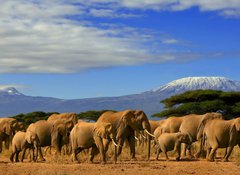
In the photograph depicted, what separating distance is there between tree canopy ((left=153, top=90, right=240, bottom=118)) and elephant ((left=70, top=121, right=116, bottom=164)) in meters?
28.9

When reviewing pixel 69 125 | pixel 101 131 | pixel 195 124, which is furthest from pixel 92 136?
pixel 195 124

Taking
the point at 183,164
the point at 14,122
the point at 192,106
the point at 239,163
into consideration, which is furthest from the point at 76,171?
the point at 192,106

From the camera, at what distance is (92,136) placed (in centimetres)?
2189

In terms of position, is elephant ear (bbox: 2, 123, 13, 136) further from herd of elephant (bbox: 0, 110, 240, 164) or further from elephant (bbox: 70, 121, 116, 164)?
elephant (bbox: 70, 121, 116, 164)

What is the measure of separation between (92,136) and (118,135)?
1948 millimetres

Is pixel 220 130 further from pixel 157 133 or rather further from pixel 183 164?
pixel 157 133

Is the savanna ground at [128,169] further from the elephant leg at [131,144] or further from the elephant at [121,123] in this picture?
the elephant leg at [131,144]

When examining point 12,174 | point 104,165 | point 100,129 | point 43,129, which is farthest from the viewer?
point 43,129

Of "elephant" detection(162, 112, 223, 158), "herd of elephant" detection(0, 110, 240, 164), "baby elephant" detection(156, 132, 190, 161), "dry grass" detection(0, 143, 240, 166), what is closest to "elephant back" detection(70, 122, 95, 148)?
"herd of elephant" detection(0, 110, 240, 164)

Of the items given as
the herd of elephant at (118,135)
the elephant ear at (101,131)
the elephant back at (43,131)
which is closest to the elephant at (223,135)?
the herd of elephant at (118,135)

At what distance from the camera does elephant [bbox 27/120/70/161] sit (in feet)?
79.8

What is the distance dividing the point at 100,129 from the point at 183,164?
3177mm

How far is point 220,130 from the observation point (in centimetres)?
2283

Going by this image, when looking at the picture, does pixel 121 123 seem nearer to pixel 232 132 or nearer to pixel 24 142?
pixel 24 142
